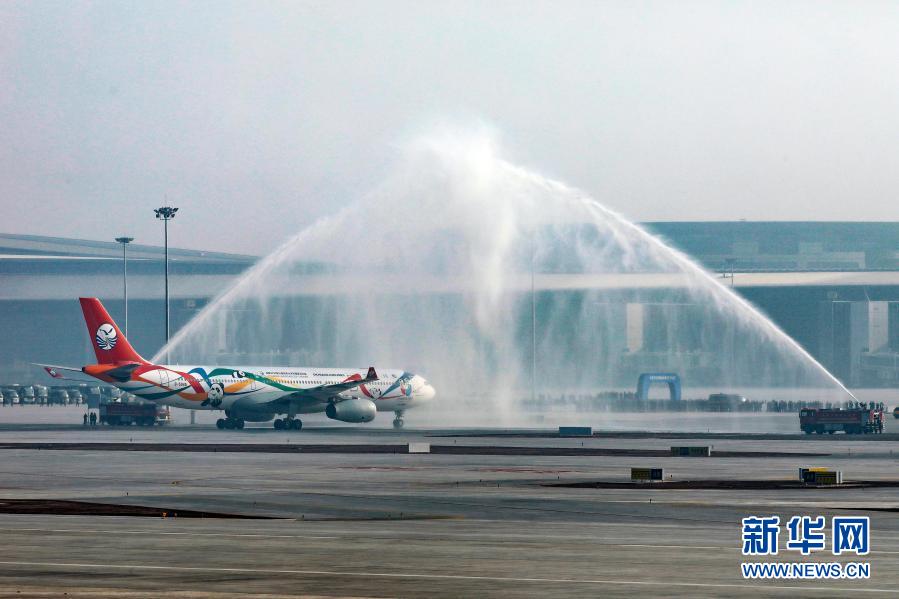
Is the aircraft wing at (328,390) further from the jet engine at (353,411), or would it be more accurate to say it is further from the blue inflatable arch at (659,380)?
the blue inflatable arch at (659,380)

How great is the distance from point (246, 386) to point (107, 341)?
→ 10.4m

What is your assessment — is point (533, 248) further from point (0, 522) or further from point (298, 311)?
point (0, 522)

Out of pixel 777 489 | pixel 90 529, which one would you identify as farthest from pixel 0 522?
pixel 777 489

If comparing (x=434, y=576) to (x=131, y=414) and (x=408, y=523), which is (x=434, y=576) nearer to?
(x=408, y=523)

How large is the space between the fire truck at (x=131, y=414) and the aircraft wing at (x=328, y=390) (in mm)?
12950

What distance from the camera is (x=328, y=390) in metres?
108

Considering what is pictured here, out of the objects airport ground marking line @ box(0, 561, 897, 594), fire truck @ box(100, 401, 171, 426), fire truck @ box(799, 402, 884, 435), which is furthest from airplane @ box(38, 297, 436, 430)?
airport ground marking line @ box(0, 561, 897, 594)

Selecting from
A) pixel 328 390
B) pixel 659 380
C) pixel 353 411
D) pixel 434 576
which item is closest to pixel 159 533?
pixel 434 576

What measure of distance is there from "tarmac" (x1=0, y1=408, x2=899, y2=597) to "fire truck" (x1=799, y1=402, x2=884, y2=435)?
2734cm

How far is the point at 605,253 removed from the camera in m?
156

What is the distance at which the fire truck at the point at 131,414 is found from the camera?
11250 cm

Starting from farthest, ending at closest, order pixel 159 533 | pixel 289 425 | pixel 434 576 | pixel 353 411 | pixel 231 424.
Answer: pixel 353 411 < pixel 231 424 < pixel 289 425 < pixel 159 533 < pixel 434 576

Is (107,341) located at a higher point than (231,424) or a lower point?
higher

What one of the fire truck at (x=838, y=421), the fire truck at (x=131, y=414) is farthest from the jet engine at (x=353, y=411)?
the fire truck at (x=838, y=421)
